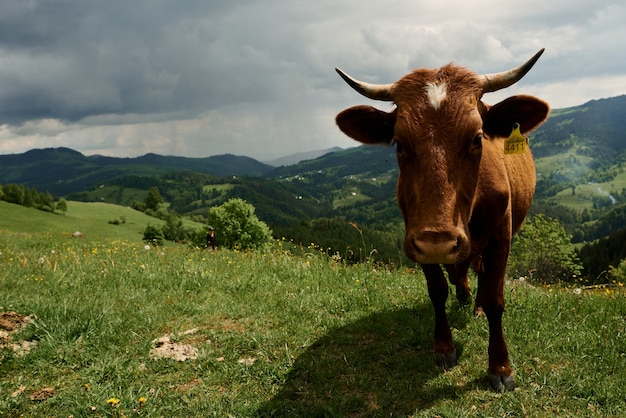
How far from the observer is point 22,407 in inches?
175

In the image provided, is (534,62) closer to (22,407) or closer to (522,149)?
(522,149)

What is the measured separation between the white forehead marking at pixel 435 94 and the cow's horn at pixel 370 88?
56 centimetres

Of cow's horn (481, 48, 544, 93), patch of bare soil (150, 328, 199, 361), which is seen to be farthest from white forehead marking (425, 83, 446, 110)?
patch of bare soil (150, 328, 199, 361)

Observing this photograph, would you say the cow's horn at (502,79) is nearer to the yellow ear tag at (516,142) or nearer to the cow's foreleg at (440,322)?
the yellow ear tag at (516,142)

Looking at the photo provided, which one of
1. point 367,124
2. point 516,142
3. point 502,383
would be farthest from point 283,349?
point 516,142

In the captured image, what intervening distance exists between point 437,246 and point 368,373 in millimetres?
2444

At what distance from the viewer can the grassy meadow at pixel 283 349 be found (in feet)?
15.2

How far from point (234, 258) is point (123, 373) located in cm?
564

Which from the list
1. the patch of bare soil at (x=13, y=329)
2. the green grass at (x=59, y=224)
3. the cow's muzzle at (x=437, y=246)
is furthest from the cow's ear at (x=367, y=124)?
the green grass at (x=59, y=224)

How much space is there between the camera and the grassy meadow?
4.63m

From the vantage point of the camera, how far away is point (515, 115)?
16.1 ft

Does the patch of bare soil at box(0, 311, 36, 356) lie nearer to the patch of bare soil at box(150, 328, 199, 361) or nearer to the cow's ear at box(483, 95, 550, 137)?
the patch of bare soil at box(150, 328, 199, 361)

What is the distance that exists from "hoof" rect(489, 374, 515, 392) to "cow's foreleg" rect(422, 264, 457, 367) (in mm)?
660

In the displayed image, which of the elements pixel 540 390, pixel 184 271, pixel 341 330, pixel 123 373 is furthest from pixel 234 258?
pixel 540 390
